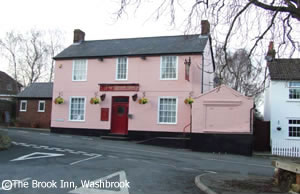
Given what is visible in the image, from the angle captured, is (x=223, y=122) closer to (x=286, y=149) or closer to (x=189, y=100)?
(x=189, y=100)

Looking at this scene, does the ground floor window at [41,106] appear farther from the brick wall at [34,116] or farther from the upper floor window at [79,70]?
the upper floor window at [79,70]

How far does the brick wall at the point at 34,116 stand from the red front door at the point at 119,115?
9.70 meters

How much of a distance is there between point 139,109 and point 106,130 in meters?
3.01

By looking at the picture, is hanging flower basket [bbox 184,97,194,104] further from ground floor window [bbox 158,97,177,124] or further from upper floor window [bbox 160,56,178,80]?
upper floor window [bbox 160,56,178,80]

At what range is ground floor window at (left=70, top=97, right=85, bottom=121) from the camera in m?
21.6

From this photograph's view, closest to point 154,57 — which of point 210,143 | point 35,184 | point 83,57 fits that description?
point 83,57

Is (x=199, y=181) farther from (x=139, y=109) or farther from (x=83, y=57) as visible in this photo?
(x=83, y=57)

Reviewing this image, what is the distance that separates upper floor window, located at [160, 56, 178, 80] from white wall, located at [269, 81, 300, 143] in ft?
24.2

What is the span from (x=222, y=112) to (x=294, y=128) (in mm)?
6743

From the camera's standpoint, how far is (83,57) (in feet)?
72.5

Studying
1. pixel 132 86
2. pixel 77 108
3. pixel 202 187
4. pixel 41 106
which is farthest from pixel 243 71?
pixel 41 106

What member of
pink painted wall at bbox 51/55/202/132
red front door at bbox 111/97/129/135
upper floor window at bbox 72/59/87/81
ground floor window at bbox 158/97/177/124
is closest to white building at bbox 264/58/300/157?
pink painted wall at bbox 51/55/202/132

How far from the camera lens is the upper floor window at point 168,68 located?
19.9 metres

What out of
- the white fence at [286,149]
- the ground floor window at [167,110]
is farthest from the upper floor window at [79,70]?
the white fence at [286,149]
